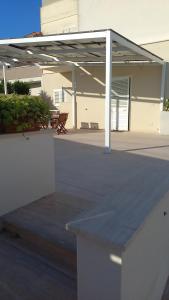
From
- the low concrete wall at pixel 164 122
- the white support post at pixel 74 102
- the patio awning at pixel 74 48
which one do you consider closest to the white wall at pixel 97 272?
the patio awning at pixel 74 48

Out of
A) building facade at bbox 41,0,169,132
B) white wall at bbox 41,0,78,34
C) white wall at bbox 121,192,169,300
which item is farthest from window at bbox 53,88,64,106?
white wall at bbox 121,192,169,300

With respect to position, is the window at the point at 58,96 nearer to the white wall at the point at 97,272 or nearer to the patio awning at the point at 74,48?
the patio awning at the point at 74,48

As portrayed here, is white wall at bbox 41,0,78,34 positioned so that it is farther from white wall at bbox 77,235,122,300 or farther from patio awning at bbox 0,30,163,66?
white wall at bbox 77,235,122,300

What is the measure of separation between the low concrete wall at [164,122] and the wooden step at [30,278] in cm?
972

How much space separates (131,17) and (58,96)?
5541 millimetres

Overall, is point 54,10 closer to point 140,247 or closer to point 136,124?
point 136,124

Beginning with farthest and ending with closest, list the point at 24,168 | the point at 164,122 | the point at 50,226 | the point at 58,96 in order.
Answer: the point at 58,96 < the point at 164,122 < the point at 24,168 < the point at 50,226

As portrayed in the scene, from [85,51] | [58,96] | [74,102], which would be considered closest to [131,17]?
[85,51]

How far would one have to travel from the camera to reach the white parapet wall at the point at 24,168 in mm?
3531

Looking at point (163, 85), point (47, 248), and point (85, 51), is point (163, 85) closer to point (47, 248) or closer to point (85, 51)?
point (85, 51)

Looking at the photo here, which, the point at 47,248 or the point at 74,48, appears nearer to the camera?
the point at 47,248

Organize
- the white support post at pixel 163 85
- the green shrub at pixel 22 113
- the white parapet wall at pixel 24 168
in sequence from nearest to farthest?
the green shrub at pixel 22 113
the white parapet wall at pixel 24 168
the white support post at pixel 163 85

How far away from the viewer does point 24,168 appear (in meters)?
3.77

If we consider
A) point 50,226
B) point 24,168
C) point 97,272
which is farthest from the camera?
point 24,168
